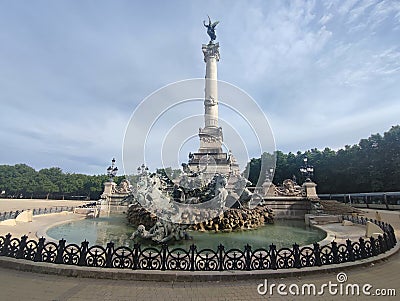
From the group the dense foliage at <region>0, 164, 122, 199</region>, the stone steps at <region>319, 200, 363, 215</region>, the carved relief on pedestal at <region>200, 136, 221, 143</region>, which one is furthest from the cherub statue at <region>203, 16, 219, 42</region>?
the dense foliage at <region>0, 164, 122, 199</region>

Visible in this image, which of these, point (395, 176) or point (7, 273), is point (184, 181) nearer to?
point (7, 273)

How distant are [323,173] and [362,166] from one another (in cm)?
763

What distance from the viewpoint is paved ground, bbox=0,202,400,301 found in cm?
480

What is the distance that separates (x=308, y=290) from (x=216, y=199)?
10711mm

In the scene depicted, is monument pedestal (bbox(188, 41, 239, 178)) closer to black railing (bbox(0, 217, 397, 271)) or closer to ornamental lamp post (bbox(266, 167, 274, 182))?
ornamental lamp post (bbox(266, 167, 274, 182))

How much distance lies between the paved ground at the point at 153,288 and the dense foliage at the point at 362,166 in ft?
107

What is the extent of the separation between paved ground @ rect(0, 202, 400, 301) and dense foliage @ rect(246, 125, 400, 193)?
32.7 metres

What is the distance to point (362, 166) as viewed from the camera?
3716 cm

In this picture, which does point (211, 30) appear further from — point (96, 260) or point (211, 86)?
point (96, 260)

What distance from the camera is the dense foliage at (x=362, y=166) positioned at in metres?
33.9

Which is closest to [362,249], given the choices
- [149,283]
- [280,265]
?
[280,265]

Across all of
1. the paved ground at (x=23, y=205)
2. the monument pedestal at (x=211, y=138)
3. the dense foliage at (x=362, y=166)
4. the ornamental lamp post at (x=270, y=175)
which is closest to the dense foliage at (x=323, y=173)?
the dense foliage at (x=362, y=166)

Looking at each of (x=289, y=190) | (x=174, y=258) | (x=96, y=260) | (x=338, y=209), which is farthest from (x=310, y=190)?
(x=96, y=260)

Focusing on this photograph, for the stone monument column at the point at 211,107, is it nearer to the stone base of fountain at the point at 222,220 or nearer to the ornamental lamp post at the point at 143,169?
the ornamental lamp post at the point at 143,169
